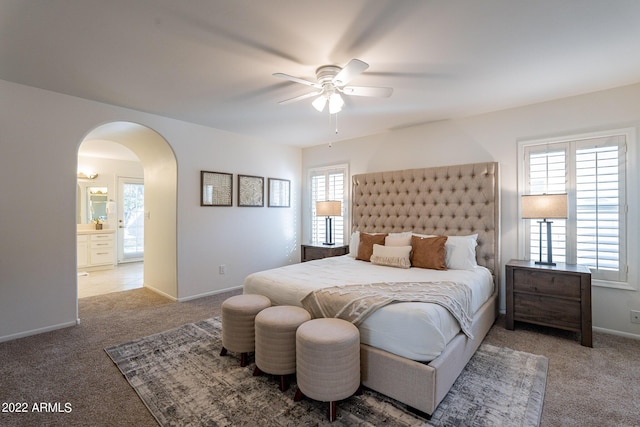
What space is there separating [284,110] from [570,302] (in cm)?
362

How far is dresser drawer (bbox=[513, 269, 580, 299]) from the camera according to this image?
279 centimetres

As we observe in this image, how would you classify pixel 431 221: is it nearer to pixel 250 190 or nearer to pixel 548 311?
pixel 548 311

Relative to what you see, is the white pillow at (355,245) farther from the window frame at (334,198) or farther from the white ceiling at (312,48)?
the white ceiling at (312,48)

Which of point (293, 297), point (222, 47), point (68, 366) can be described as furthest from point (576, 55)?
point (68, 366)

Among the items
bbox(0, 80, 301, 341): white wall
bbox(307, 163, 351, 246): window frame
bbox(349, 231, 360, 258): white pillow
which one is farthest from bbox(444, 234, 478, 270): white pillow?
bbox(0, 80, 301, 341): white wall

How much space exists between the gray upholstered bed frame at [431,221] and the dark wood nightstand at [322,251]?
0.40 m

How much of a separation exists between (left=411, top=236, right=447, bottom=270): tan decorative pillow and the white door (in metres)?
6.96

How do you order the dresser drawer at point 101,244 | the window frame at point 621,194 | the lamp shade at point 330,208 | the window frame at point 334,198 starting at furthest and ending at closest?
the dresser drawer at point 101,244 → the window frame at point 334,198 → the lamp shade at point 330,208 → the window frame at point 621,194

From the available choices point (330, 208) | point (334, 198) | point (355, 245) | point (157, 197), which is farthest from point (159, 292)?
point (334, 198)

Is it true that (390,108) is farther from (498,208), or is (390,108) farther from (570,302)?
(570,302)

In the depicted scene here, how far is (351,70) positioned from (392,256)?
2.06 meters

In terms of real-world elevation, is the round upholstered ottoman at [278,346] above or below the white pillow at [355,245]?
below

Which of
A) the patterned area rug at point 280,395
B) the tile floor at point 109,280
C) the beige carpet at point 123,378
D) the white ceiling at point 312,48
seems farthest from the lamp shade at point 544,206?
the tile floor at point 109,280

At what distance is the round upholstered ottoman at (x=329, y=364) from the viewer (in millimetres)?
1779
